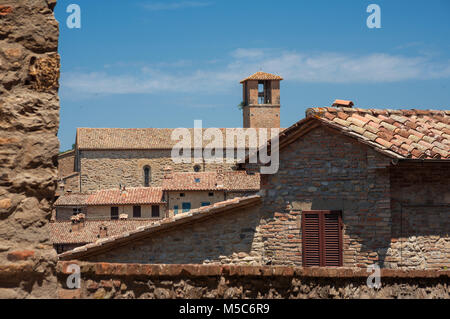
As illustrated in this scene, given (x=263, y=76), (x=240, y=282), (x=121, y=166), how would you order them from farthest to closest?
(x=263, y=76)
(x=121, y=166)
(x=240, y=282)

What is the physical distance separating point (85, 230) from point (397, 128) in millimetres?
28010

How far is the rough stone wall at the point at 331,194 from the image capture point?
36.6ft

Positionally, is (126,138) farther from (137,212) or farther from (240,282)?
(240,282)

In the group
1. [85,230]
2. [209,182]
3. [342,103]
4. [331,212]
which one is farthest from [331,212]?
[209,182]

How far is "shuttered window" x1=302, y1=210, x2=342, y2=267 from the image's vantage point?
11531 mm

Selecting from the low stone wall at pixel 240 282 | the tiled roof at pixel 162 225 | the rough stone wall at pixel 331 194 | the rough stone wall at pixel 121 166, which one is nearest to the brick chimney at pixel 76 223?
the rough stone wall at pixel 121 166

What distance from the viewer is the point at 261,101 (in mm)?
63156

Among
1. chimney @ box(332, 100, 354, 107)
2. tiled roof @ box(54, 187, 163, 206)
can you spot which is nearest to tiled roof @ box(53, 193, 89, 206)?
tiled roof @ box(54, 187, 163, 206)

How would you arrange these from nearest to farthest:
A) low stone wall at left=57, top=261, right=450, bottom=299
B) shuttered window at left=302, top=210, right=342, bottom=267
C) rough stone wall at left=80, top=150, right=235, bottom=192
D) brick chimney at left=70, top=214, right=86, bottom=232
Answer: low stone wall at left=57, top=261, right=450, bottom=299 → shuttered window at left=302, top=210, right=342, bottom=267 → brick chimney at left=70, top=214, right=86, bottom=232 → rough stone wall at left=80, top=150, right=235, bottom=192

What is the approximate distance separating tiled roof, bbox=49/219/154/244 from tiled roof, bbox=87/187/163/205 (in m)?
5.77

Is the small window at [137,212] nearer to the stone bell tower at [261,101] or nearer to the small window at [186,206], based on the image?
the small window at [186,206]

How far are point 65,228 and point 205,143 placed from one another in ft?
71.2

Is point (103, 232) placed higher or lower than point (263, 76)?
lower

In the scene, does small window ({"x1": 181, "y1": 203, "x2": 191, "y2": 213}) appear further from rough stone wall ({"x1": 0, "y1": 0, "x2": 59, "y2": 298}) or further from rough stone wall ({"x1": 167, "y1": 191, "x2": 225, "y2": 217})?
rough stone wall ({"x1": 0, "y1": 0, "x2": 59, "y2": 298})
